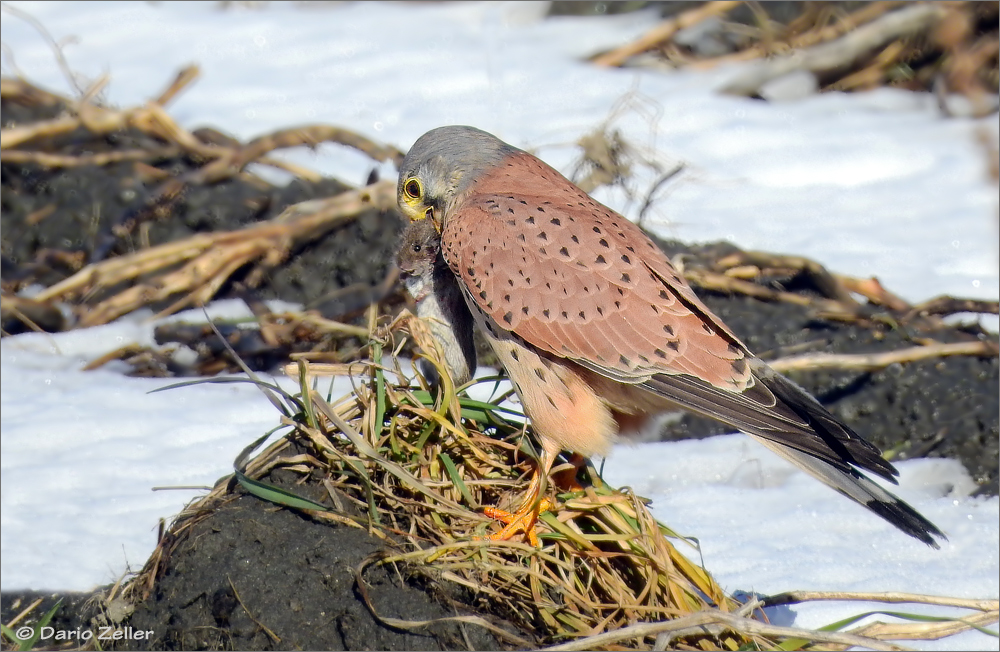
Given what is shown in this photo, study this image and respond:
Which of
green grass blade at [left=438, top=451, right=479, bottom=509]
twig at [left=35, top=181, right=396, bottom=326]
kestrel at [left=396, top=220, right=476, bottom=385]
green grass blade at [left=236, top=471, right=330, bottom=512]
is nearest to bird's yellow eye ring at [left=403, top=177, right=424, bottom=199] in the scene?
kestrel at [left=396, top=220, right=476, bottom=385]

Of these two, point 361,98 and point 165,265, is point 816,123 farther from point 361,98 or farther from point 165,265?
point 165,265

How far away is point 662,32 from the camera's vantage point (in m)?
7.78

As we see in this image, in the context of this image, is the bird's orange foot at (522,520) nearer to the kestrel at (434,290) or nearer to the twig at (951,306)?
Result: the kestrel at (434,290)

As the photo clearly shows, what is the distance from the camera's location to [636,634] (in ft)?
7.16

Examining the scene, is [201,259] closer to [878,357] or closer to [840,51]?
[878,357]

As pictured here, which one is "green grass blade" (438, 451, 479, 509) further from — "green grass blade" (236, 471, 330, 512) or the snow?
the snow

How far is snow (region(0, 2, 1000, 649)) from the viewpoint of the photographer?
137 inches

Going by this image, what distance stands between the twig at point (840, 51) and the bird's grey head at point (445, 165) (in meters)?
4.67

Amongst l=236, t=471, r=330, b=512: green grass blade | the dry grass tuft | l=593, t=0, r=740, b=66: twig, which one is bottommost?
l=236, t=471, r=330, b=512: green grass blade

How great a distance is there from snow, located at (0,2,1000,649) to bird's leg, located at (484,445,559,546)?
36.4 inches

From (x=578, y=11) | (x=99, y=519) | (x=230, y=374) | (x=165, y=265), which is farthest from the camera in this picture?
(x=578, y=11)

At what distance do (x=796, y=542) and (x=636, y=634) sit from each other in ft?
5.11

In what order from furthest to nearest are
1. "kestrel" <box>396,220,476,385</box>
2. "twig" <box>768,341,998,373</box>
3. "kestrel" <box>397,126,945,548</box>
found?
"twig" <box>768,341,998,373</box>, "kestrel" <box>396,220,476,385</box>, "kestrel" <box>397,126,945,548</box>

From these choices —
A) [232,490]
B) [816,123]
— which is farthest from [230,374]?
[816,123]
